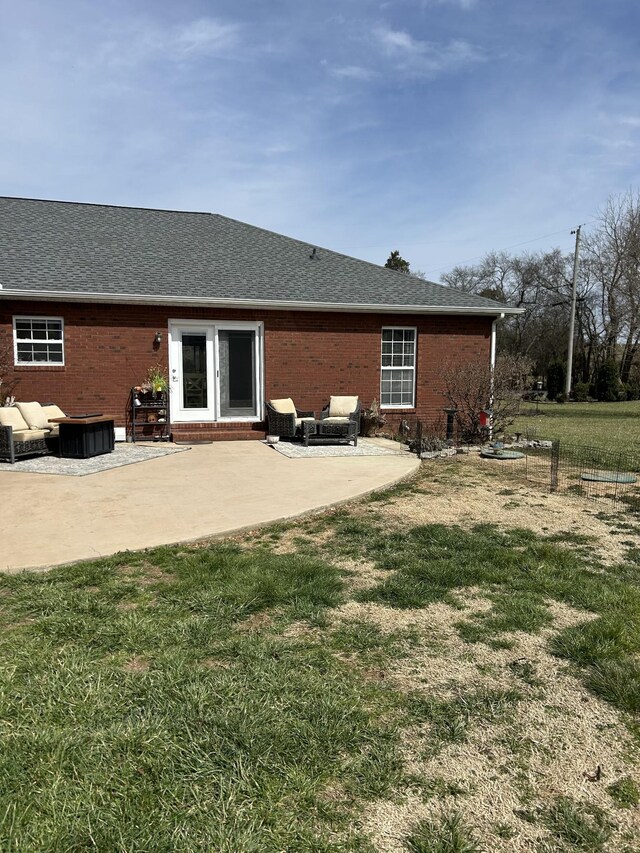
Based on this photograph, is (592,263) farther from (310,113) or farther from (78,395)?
(78,395)

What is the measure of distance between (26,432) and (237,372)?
14.9ft

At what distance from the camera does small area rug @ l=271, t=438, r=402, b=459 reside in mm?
9844

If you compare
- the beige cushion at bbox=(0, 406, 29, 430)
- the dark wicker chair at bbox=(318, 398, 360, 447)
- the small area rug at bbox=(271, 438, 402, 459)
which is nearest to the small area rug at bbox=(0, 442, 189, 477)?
the beige cushion at bbox=(0, 406, 29, 430)

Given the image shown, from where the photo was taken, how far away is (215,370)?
474 inches

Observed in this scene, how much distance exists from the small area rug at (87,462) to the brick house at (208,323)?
1686 millimetres

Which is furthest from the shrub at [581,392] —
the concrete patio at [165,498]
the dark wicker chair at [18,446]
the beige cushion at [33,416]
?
the dark wicker chair at [18,446]

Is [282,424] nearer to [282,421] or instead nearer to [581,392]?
[282,421]

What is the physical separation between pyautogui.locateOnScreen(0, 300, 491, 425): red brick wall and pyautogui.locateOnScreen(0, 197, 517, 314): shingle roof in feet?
1.43

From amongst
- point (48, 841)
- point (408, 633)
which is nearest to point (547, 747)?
point (408, 633)

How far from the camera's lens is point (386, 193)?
17859mm

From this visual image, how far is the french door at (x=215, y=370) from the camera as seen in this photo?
11.8 meters

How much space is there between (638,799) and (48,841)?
2.08 metres

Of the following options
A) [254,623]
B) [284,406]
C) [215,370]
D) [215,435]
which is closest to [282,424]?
[284,406]

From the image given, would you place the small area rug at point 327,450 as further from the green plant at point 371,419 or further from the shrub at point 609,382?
the shrub at point 609,382
